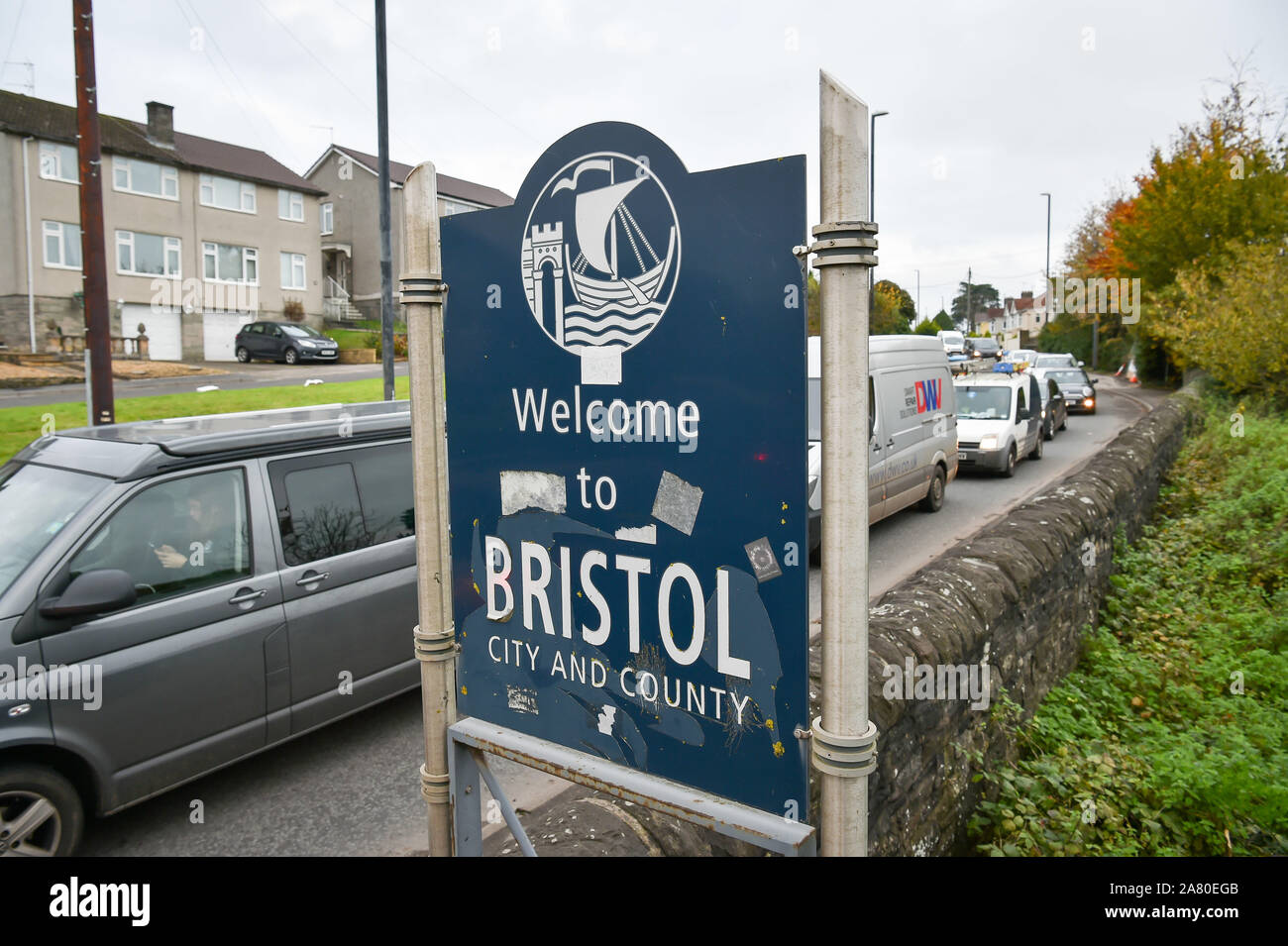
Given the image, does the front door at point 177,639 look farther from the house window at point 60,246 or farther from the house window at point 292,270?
the house window at point 292,270

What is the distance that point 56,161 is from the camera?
32.4 m

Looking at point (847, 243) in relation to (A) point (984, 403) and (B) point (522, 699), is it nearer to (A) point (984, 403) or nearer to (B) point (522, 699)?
(B) point (522, 699)

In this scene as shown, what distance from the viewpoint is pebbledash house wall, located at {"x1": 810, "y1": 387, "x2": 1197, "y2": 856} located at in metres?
3.18

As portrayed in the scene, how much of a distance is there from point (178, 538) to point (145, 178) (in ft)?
123

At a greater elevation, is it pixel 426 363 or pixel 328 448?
pixel 426 363

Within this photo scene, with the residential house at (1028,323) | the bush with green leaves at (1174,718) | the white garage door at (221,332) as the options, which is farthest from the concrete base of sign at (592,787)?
the residential house at (1028,323)

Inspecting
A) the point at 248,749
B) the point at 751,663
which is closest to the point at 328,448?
the point at 248,749

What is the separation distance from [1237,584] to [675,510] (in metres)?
7.60

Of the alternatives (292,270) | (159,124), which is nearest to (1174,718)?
(292,270)

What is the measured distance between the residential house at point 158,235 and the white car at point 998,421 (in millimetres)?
27881

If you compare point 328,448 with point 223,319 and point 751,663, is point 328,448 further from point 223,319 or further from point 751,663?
point 223,319

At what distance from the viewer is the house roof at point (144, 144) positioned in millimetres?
32406
